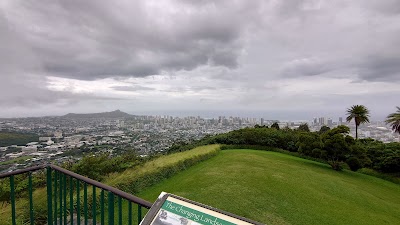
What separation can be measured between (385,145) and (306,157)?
5.35m

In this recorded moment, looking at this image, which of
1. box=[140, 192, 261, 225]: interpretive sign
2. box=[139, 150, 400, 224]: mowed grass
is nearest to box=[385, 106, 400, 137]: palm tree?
box=[139, 150, 400, 224]: mowed grass

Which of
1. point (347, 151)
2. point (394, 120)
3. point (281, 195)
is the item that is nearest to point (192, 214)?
point (281, 195)

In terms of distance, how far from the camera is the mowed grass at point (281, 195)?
7594 millimetres

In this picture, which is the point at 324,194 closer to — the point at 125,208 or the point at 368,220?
the point at 368,220

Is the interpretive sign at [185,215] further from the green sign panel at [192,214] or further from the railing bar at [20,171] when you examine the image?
the railing bar at [20,171]

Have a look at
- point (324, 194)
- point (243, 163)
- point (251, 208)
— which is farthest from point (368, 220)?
point (243, 163)

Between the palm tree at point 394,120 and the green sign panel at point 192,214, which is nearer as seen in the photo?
the green sign panel at point 192,214

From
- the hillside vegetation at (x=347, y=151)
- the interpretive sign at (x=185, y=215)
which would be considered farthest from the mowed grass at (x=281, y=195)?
the interpretive sign at (x=185, y=215)

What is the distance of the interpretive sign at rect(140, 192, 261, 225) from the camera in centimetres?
114

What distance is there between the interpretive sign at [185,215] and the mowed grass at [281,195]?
634cm

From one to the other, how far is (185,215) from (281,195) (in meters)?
8.83

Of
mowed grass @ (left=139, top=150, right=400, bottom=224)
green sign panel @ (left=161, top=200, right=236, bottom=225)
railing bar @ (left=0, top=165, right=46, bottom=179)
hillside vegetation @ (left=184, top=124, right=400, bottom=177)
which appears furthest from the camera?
hillside vegetation @ (left=184, top=124, right=400, bottom=177)

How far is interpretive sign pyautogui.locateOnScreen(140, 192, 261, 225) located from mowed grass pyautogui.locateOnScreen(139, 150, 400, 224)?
20.8 ft

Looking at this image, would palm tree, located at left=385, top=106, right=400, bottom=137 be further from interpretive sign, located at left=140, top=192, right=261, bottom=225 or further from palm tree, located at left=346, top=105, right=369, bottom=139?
interpretive sign, located at left=140, top=192, right=261, bottom=225
